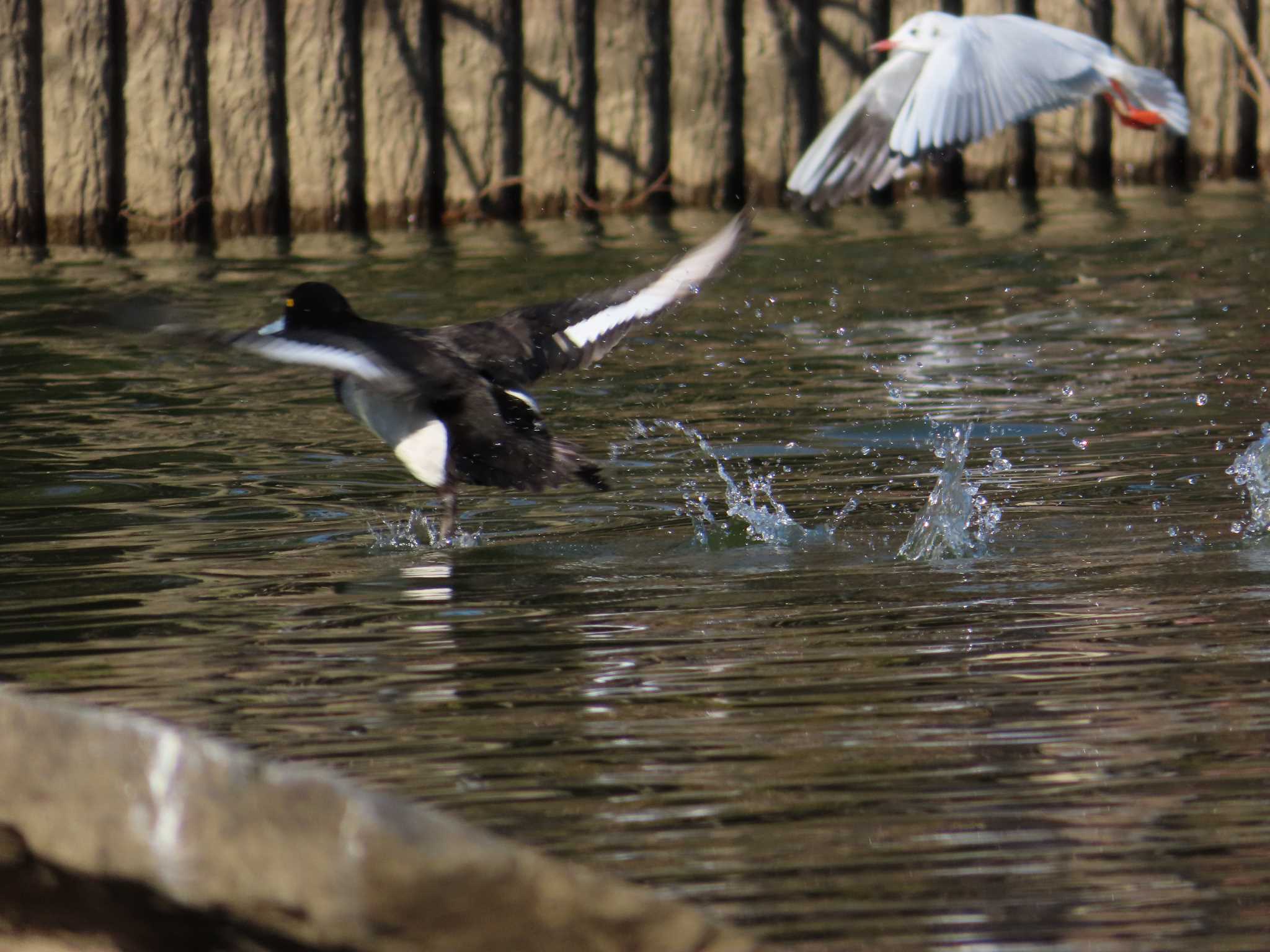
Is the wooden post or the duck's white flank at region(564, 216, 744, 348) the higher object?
the wooden post

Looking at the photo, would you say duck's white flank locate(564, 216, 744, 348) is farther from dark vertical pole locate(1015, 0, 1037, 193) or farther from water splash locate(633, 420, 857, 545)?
dark vertical pole locate(1015, 0, 1037, 193)

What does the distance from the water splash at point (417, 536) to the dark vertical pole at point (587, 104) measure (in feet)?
19.8

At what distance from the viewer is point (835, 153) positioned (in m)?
7.60

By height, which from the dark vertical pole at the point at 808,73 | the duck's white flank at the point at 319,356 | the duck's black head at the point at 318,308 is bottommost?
the duck's white flank at the point at 319,356

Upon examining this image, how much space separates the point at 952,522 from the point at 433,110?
21.8 ft

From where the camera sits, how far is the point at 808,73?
38.4 feet

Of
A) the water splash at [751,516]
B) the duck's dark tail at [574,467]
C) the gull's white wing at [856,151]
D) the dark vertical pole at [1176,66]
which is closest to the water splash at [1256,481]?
the water splash at [751,516]

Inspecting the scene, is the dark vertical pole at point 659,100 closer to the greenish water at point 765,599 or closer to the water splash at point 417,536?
the greenish water at point 765,599

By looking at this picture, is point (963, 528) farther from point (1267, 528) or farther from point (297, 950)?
point (297, 950)

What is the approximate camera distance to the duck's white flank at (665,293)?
5.98m

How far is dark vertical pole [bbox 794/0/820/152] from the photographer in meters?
11.6

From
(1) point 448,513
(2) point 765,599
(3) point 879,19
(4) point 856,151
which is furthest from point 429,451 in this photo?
(3) point 879,19

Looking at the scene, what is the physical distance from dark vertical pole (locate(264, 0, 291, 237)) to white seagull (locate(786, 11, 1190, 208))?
154 inches

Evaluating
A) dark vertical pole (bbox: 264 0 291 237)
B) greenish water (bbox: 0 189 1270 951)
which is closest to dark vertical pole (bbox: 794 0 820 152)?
greenish water (bbox: 0 189 1270 951)
